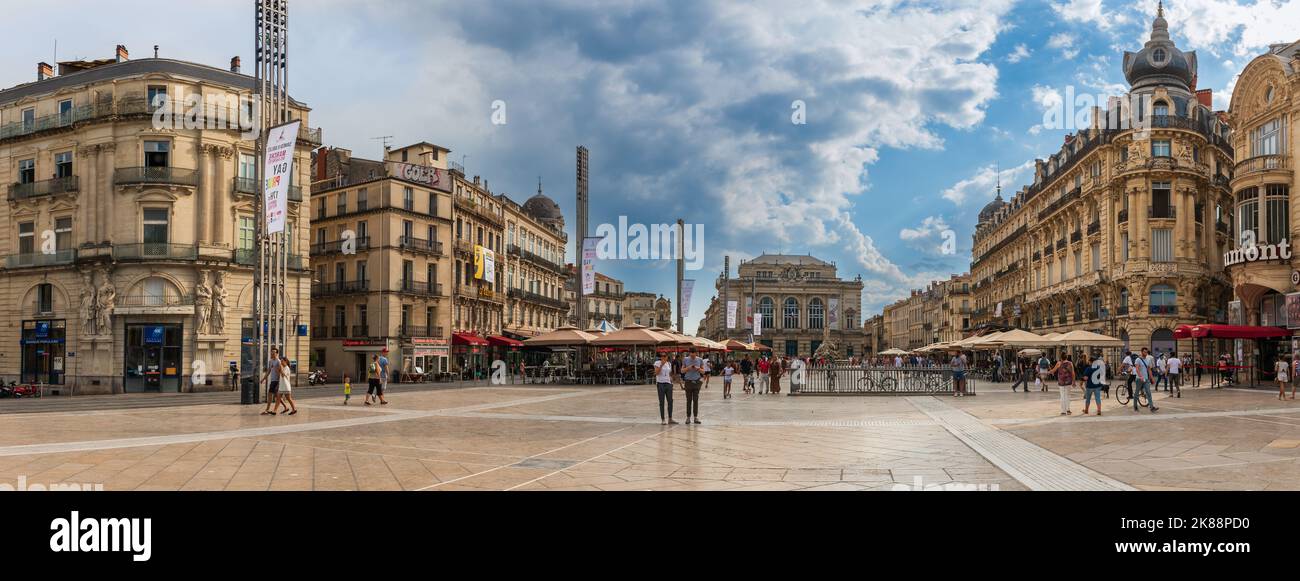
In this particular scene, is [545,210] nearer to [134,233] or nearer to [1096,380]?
[134,233]

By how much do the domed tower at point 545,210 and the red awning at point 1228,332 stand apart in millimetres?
52864

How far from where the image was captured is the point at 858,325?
413ft

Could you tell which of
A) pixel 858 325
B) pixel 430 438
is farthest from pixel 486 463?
pixel 858 325

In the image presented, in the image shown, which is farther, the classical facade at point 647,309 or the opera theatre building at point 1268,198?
the classical facade at point 647,309

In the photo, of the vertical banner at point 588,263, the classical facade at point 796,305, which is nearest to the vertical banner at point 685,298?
the vertical banner at point 588,263

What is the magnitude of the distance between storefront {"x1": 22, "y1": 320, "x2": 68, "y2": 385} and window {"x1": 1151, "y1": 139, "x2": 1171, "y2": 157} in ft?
175

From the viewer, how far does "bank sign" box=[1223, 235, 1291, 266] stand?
31.5 metres

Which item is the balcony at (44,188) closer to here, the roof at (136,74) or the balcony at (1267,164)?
the roof at (136,74)

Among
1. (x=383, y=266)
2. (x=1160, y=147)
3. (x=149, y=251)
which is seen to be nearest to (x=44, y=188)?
(x=149, y=251)

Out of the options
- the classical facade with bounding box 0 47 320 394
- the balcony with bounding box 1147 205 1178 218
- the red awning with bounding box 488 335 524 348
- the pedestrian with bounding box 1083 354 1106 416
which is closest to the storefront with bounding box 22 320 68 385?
the classical facade with bounding box 0 47 320 394

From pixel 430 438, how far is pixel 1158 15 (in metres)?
51.9

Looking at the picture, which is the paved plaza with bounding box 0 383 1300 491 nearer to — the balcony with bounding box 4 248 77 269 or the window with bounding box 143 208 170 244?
the window with bounding box 143 208 170 244

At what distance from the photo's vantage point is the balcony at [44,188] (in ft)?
109
